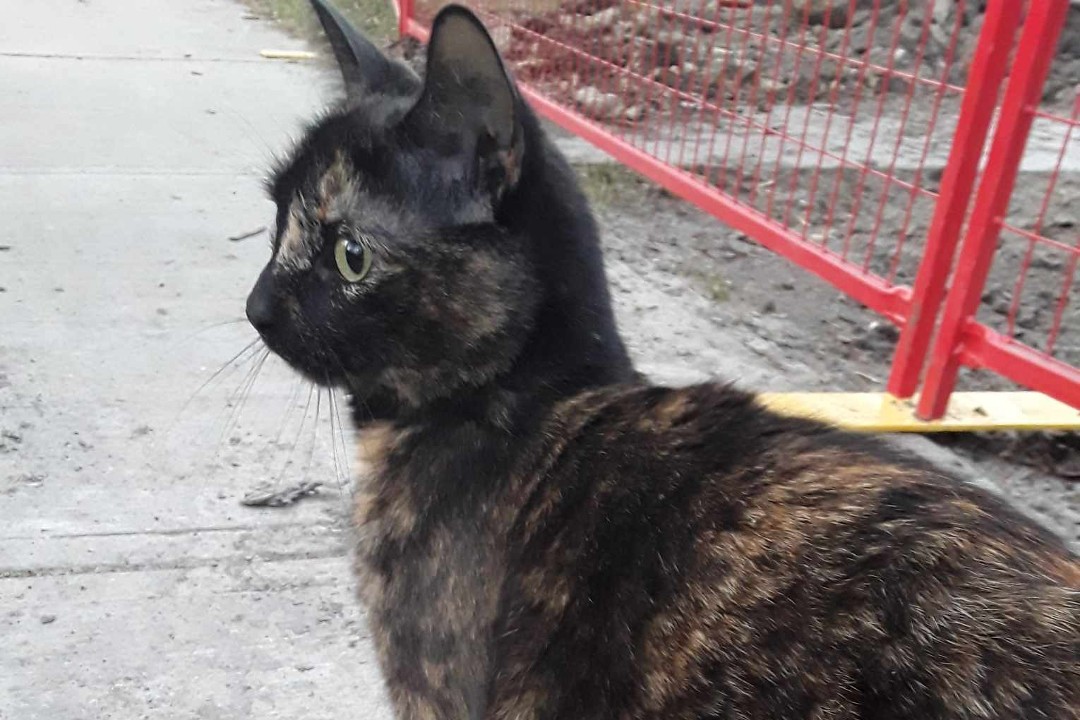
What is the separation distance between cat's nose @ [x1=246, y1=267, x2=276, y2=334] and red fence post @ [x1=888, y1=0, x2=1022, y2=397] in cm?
198

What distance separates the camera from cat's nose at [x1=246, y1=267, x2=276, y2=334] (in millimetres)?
1804

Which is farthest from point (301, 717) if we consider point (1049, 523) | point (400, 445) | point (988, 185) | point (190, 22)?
point (190, 22)

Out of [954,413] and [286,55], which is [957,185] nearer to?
[954,413]

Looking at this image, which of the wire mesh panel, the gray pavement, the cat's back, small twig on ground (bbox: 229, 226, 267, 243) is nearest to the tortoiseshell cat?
the cat's back

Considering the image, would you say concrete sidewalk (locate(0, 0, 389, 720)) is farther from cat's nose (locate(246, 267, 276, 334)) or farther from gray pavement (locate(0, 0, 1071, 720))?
cat's nose (locate(246, 267, 276, 334))

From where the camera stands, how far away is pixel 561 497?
5.36ft

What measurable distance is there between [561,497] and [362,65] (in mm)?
973

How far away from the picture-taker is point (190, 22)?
7074mm

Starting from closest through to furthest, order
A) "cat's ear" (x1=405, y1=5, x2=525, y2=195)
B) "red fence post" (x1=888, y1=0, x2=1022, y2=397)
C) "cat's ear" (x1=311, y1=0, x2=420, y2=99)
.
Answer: "cat's ear" (x1=405, y1=5, x2=525, y2=195) → "cat's ear" (x1=311, y1=0, x2=420, y2=99) → "red fence post" (x1=888, y1=0, x2=1022, y2=397)

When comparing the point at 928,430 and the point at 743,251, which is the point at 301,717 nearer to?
the point at 928,430

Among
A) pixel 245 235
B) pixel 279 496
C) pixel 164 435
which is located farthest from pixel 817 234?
pixel 164 435

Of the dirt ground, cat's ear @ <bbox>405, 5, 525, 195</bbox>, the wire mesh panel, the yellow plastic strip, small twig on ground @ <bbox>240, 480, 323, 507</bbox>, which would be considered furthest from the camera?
the yellow plastic strip

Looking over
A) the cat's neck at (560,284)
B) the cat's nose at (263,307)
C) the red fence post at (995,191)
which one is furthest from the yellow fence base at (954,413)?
the cat's nose at (263,307)

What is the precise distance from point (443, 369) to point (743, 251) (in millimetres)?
2748
